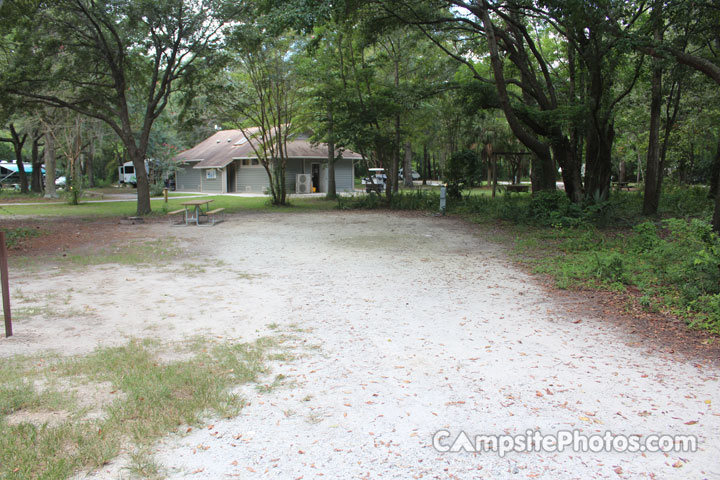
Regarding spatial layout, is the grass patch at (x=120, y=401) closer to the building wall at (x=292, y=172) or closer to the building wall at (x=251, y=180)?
the building wall at (x=292, y=172)

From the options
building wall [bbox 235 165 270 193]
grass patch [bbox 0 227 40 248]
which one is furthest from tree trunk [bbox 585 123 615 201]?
building wall [bbox 235 165 270 193]

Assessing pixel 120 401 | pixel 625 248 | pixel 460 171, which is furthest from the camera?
pixel 460 171

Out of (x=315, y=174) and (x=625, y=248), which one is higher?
(x=315, y=174)

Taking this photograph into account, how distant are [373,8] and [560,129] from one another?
20.8 ft

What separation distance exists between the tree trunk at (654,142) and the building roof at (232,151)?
659 inches

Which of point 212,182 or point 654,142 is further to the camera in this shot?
point 212,182

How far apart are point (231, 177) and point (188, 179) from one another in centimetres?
727

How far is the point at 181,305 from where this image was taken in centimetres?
601

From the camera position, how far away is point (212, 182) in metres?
35.2

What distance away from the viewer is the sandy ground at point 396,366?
9.20ft

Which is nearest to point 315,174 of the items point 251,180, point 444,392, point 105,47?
point 251,180

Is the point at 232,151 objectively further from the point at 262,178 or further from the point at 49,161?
the point at 49,161

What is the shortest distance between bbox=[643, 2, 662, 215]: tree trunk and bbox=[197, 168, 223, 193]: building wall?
87.6 ft

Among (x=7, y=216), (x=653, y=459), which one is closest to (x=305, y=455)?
(x=653, y=459)
